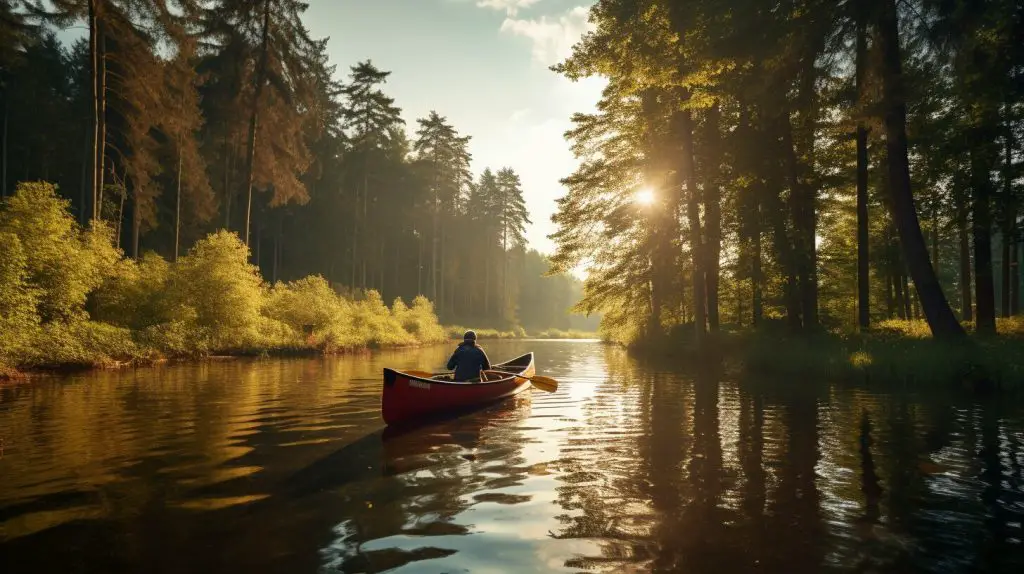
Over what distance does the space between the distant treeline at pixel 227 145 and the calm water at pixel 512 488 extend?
15.6m

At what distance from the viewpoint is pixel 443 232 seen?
66.4m

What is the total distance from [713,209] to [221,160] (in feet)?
109

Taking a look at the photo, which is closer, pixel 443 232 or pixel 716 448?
pixel 716 448

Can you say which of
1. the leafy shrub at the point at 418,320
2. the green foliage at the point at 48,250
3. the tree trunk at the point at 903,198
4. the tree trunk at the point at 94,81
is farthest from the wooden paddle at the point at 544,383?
the leafy shrub at the point at 418,320

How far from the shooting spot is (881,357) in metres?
14.7

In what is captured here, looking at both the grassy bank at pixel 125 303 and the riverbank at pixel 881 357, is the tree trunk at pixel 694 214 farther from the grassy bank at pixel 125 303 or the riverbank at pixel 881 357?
the grassy bank at pixel 125 303

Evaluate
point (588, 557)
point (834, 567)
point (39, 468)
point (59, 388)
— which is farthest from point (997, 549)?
point (59, 388)

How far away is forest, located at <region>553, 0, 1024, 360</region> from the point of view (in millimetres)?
13672

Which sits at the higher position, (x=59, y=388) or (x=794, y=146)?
(x=794, y=146)

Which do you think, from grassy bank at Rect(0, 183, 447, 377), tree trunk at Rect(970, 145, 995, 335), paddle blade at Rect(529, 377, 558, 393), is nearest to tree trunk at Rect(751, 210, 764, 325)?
tree trunk at Rect(970, 145, 995, 335)

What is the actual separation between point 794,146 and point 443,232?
4940 cm

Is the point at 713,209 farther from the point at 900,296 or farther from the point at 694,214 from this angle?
the point at 900,296

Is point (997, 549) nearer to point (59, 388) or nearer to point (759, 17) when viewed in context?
point (759, 17)

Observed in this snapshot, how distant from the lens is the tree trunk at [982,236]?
1681cm
